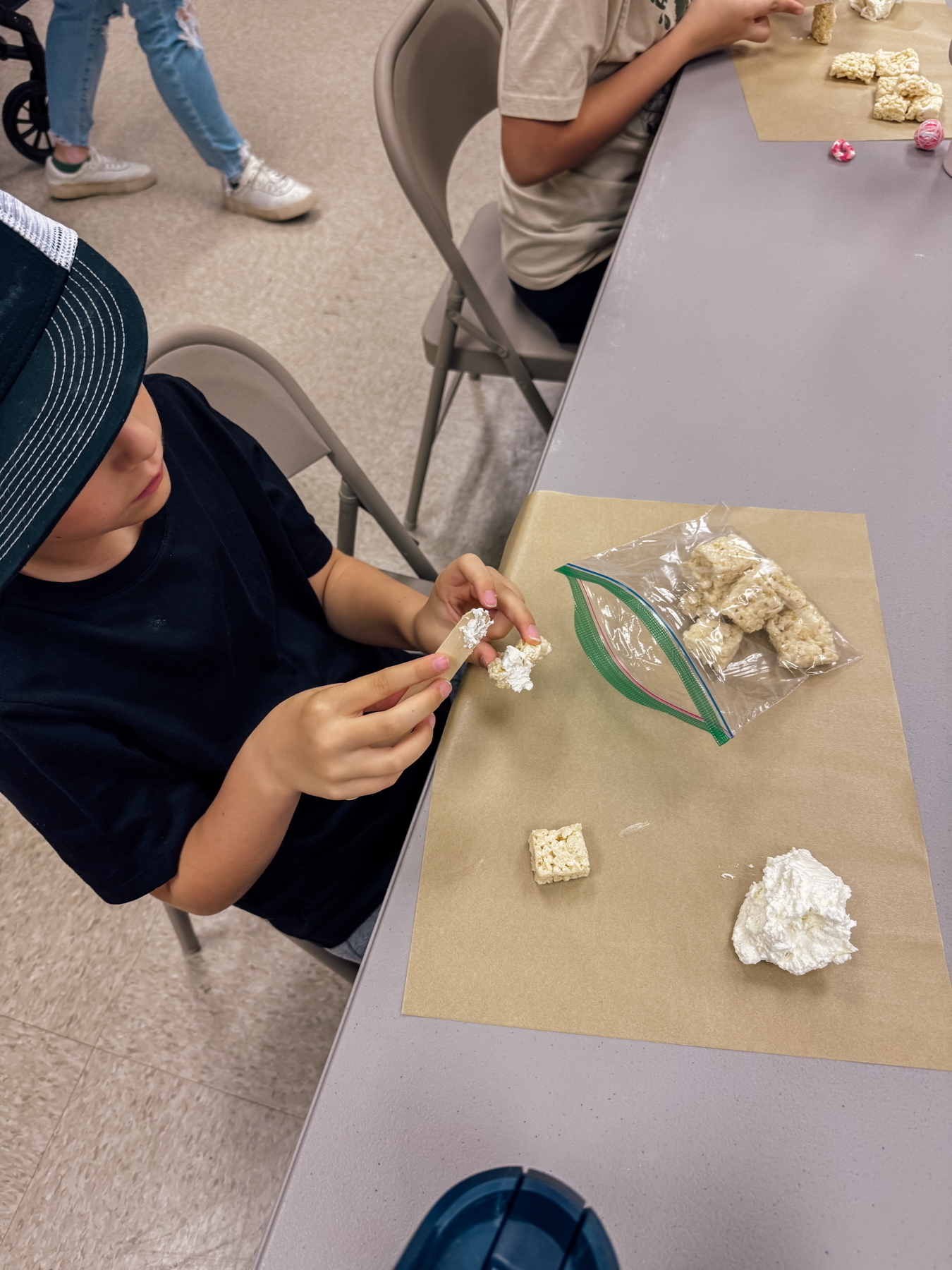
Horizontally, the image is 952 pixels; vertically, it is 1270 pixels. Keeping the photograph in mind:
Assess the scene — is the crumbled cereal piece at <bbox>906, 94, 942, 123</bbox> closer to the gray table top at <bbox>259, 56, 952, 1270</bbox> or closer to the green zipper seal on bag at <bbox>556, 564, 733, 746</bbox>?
the gray table top at <bbox>259, 56, 952, 1270</bbox>

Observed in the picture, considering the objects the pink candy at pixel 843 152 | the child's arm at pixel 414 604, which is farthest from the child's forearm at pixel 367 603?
the pink candy at pixel 843 152

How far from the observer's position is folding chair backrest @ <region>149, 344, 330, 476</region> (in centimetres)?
83

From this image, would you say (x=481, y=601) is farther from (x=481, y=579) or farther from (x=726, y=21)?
(x=726, y=21)

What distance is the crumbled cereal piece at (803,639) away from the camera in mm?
641

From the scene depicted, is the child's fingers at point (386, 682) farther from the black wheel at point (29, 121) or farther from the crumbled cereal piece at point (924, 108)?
the black wheel at point (29, 121)

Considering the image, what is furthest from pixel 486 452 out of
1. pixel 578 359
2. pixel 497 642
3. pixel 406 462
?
pixel 497 642

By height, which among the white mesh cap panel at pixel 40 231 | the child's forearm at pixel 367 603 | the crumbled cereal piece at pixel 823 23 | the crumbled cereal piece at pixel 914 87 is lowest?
the child's forearm at pixel 367 603

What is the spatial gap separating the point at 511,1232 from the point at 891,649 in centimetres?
49

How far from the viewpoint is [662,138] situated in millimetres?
1050

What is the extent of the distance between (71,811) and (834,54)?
1.31 meters

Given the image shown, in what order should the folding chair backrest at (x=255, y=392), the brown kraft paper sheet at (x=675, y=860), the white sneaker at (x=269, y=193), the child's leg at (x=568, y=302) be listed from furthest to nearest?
the white sneaker at (x=269, y=193) → the child's leg at (x=568, y=302) → the folding chair backrest at (x=255, y=392) → the brown kraft paper sheet at (x=675, y=860)

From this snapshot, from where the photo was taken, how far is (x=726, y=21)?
108 cm

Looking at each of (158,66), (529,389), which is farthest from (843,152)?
(158,66)

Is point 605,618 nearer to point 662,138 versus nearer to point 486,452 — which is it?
point 662,138
